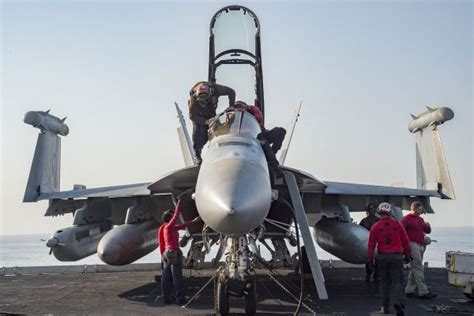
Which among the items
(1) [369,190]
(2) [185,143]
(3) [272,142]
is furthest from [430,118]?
(3) [272,142]

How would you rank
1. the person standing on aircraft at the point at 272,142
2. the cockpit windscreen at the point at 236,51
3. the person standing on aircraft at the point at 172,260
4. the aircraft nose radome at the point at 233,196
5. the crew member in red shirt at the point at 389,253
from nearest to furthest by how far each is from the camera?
the aircraft nose radome at the point at 233,196 < the crew member in red shirt at the point at 389,253 < the person standing on aircraft at the point at 272,142 < the person standing on aircraft at the point at 172,260 < the cockpit windscreen at the point at 236,51

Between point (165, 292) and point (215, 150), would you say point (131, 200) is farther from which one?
point (215, 150)

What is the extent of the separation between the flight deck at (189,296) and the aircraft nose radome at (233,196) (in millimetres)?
1769

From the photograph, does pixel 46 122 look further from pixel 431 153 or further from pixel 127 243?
pixel 431 153

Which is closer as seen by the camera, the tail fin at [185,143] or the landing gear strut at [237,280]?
the landing gear strut at [237,280]

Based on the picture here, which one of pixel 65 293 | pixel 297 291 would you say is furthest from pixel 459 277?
pixel 65 293

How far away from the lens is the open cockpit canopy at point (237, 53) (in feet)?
33.4

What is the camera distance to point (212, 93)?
796cm

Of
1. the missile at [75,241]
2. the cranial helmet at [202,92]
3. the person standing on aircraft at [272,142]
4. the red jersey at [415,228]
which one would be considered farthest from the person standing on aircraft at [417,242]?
the missile at [75,241]

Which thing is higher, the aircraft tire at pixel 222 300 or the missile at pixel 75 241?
the missile at pixel 75 241

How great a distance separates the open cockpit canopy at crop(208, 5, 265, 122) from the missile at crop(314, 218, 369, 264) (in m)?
2.73

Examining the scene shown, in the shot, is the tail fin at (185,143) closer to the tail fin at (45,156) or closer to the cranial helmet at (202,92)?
the cranial helmet at (202,92)

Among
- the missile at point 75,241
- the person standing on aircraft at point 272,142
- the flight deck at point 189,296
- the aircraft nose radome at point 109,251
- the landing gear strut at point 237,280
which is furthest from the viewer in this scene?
the missile at point 75,241

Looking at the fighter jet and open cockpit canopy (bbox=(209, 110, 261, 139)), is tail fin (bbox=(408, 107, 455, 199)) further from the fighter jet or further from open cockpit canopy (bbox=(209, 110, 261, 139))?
open cockpit canopy (bbox=(209, 110, 261, 139))
